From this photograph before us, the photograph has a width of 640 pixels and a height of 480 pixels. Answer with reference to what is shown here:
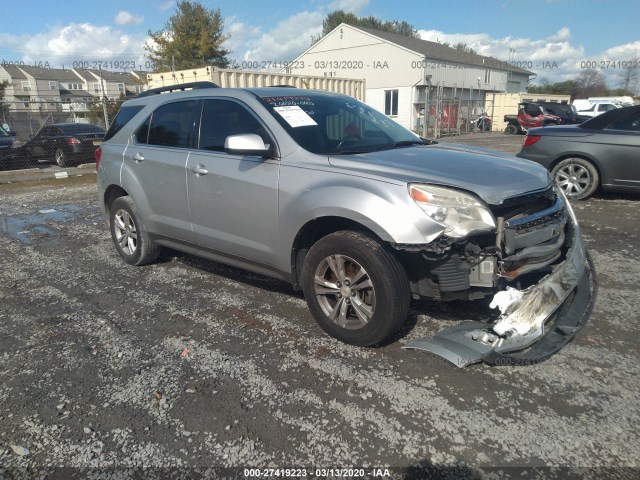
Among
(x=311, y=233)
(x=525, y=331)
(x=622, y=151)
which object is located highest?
(x=622, y=151)

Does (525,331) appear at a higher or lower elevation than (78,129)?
lower

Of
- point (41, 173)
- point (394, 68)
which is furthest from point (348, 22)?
point (41, 173)

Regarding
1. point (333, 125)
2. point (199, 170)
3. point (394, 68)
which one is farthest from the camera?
point (394, 68)

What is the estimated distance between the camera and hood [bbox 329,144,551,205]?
286cm

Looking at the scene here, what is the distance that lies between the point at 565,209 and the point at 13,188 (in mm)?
12311

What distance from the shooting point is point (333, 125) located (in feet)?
12.5

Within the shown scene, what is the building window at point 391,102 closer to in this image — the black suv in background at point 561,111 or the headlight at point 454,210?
the black suv in background at point 561,111

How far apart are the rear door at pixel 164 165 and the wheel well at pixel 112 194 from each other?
0.40m

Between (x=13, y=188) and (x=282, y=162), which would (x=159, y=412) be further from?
(x=13, y=188)

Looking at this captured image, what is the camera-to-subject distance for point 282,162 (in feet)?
11.2

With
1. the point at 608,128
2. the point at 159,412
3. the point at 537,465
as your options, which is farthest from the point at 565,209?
the point at 608,128

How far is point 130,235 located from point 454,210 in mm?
3665

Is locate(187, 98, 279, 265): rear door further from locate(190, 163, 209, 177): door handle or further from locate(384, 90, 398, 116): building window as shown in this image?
locate(384, 90, 398, 116): building window

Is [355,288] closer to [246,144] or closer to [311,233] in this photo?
[311,233]
